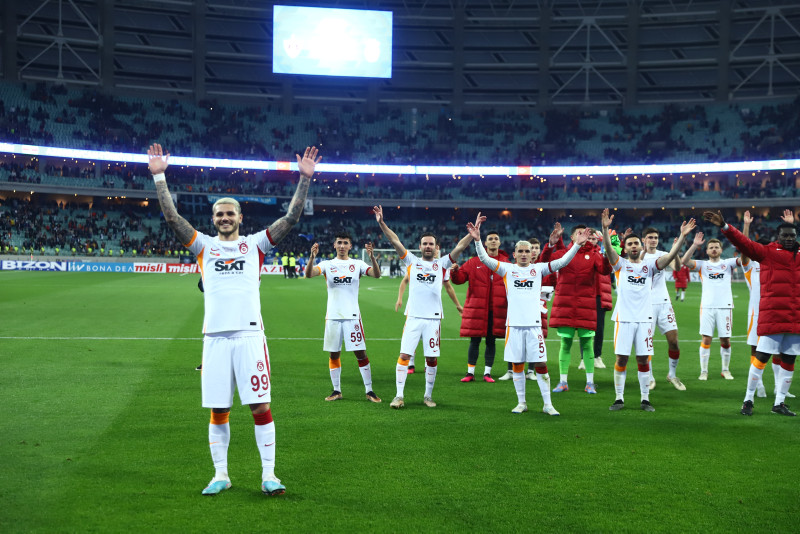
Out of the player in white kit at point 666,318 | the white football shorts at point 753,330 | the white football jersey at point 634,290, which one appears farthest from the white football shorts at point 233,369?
the player in white kit at point 666,318

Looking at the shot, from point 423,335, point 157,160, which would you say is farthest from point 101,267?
point 157,160

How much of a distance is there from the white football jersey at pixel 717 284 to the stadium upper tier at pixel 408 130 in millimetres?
58297

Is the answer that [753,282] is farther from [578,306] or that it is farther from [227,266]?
[227,266]

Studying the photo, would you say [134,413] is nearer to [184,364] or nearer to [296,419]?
[296,419]

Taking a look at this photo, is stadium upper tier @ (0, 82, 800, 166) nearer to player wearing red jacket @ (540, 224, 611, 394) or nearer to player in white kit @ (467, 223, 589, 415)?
Answer: player wearing red jacket @ (540, 224, 611, 394)

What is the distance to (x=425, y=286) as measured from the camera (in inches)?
396

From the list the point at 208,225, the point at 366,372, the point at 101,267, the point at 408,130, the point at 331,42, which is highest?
the point at 331,42

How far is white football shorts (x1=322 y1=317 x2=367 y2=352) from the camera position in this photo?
10125 millimetres

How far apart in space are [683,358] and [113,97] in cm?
6751

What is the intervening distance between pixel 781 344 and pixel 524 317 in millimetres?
3411

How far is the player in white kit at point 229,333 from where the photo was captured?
6.09 metres

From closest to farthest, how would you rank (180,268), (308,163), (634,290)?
(308,163)
(634,290)
(180,268)

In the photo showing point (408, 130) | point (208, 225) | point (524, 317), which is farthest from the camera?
point (408, 130)

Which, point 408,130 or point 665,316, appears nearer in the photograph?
point 665,316
